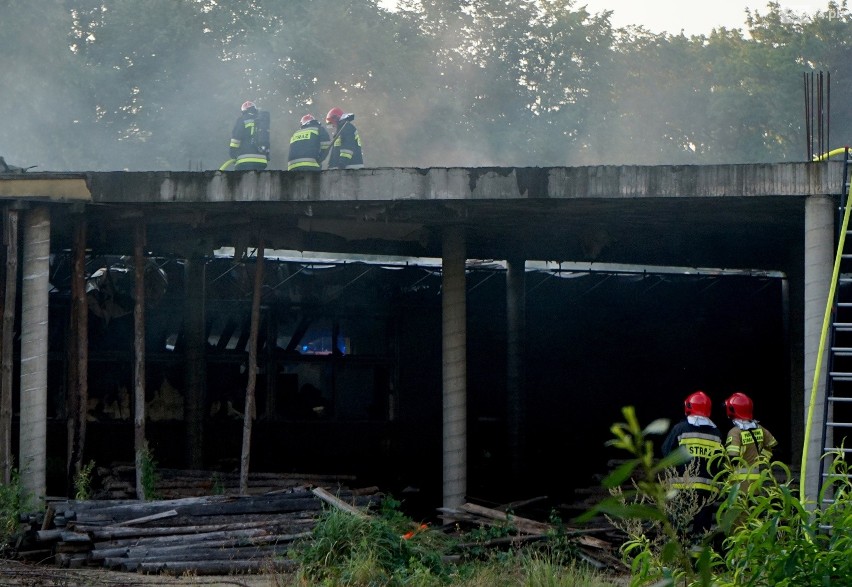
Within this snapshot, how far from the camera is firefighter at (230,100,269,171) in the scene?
13.9 m

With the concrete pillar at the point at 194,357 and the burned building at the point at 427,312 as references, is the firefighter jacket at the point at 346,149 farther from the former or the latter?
the concrete pillar at the point at 194,357

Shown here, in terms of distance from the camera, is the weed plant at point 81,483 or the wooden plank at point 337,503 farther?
the weed plant at point 81,483

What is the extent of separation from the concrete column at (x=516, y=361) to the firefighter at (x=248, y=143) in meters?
4.48

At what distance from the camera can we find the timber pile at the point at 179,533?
31.6ft

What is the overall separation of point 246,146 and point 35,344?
3.97 meters

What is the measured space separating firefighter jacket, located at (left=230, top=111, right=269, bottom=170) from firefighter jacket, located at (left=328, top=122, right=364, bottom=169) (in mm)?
895

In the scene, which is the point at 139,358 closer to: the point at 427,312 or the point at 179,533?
the point at 179,533

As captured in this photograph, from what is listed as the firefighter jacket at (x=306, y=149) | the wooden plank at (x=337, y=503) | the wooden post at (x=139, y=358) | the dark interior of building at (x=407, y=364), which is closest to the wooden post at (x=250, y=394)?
the wooden post at (x=139, y=358)

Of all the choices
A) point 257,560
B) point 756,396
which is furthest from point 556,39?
point 257,560

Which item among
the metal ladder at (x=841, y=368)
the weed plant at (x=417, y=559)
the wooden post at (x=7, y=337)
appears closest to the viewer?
the weed plant at (x=417, y=559)

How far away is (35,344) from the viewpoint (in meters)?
11.3

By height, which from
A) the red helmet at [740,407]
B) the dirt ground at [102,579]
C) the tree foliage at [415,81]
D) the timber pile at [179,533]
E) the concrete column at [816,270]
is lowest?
the dirt ground at [102,579]

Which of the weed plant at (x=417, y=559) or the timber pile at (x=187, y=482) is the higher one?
the timber pile at (x=187, y=482)

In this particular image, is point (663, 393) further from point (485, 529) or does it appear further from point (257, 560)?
point (257, 560)
